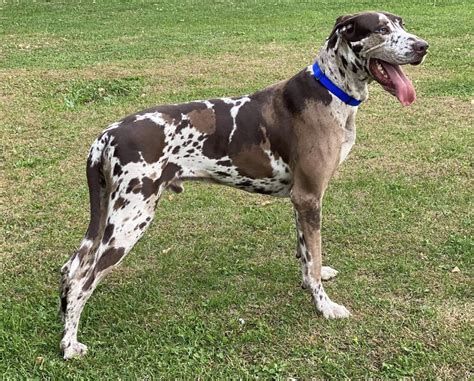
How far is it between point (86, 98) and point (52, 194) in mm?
3313

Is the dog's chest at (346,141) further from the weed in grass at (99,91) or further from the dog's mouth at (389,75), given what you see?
the weed in grass at (99,91)

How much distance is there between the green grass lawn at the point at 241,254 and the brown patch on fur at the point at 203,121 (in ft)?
4.27

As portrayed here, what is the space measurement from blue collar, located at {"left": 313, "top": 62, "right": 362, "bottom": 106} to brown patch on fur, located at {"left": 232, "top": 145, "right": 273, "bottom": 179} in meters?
0.64

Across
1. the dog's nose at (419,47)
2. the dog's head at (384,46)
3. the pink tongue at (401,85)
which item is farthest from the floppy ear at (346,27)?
the dog's nose at (419,47)

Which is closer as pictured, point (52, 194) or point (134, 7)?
point (52, 194)

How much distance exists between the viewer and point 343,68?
4176 millimetres

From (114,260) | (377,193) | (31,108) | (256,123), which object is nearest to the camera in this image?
(114,260)

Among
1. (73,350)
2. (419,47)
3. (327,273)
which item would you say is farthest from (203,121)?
(73,350)

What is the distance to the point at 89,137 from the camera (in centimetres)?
788

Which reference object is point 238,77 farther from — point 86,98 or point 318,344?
point 318,344

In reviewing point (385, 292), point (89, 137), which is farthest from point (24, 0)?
point (385, 292)

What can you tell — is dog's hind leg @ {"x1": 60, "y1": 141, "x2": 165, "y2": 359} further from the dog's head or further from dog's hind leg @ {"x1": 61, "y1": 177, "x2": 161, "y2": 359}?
the dog's head

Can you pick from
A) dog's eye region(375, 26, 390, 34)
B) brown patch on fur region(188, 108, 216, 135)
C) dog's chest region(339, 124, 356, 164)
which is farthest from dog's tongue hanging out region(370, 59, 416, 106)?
brown patch on fur region(188, 108, 216, 135)

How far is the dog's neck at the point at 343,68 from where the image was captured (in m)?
4.12
